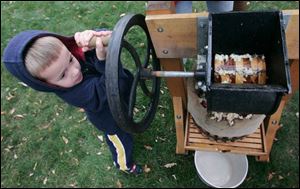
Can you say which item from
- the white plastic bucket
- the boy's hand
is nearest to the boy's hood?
the boy's hand

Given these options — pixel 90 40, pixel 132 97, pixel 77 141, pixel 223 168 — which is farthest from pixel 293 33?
pixel 77 141

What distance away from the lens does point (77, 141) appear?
8.43 ft

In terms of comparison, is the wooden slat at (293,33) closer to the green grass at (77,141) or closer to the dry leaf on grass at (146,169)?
the green grass at (77,141)

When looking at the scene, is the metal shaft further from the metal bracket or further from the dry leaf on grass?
the dry leaf on grass

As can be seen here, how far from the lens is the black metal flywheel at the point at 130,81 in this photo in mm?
981

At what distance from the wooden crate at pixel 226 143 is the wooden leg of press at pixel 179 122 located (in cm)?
4

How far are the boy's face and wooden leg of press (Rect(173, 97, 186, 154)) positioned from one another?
0.51 m

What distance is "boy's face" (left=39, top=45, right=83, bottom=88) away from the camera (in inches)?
54.2

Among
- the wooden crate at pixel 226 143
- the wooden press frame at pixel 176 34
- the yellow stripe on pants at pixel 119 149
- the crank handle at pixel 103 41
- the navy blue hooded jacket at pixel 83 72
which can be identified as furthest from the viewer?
the wooden crate at pixel 226 143

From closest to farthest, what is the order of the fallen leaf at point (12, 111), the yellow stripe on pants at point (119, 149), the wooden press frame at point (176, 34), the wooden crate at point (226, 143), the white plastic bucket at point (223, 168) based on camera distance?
the wooden press frame at point (176, 34), the yellow stripe on pants at point (119, 149), the wooden crate at point (226, 143), the white plastic bucket at point (223, 168), the fallen leaf at point (12, 111)

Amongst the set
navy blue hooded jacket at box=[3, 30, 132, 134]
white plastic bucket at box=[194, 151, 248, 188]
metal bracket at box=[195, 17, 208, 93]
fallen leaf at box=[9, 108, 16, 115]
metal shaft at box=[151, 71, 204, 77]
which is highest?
metal bracket at box=[195, 17, 208, 93]

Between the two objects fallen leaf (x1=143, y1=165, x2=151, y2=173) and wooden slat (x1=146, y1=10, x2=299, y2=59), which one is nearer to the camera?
wooden slat (x1=146, y1=10, x2=299, y2=59)

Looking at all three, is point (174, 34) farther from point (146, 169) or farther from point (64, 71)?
point (146, 169)

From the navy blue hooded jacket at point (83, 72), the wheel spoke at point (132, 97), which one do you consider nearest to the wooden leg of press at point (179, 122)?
the navy blue hooded jacket at point (83, 72)
